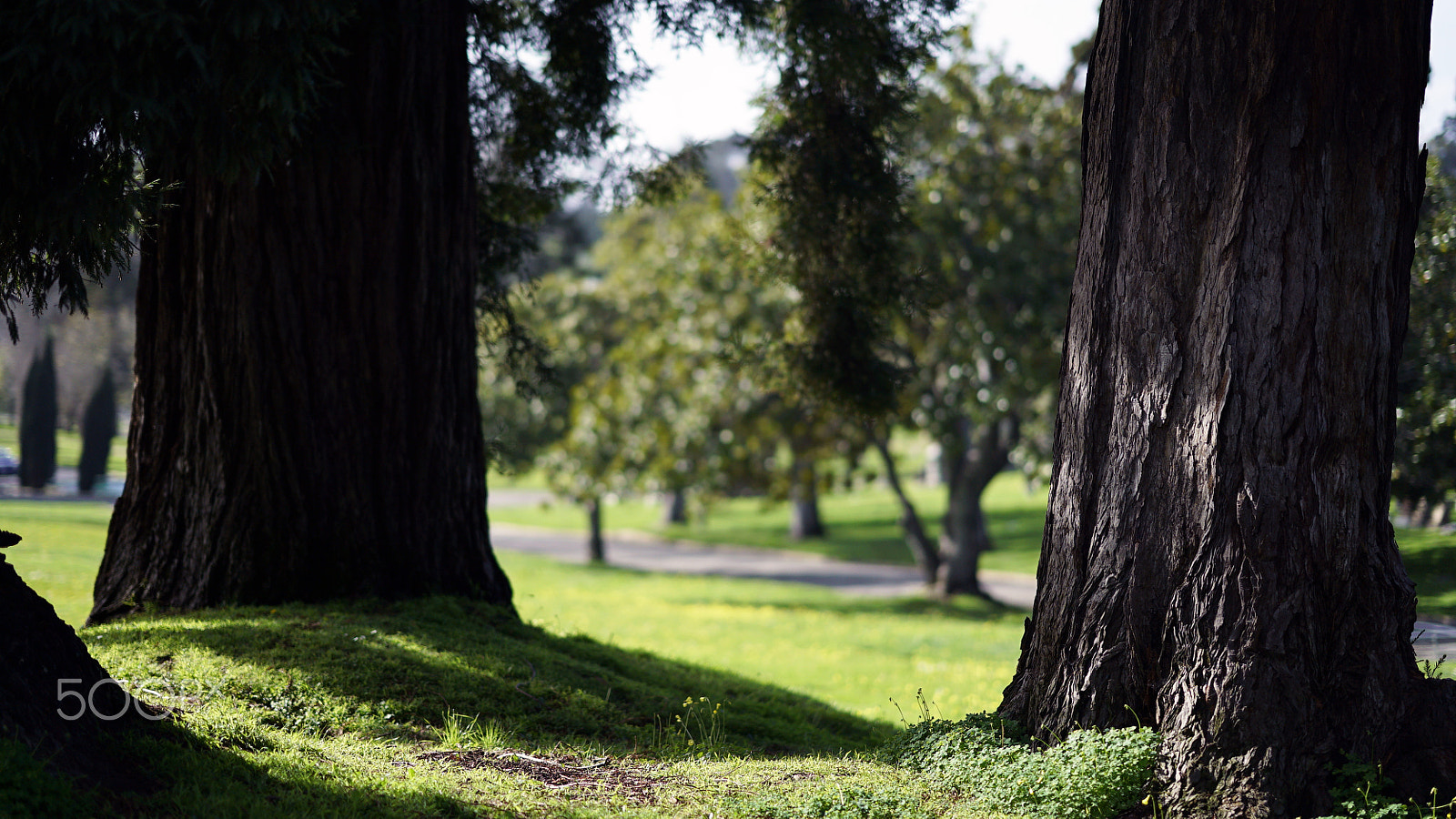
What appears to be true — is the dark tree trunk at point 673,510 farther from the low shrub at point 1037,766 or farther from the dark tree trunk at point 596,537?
the low shrub at point 1037,766

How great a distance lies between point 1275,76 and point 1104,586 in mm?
2286

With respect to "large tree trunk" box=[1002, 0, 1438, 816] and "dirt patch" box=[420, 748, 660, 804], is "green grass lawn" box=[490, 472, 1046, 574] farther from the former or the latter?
"large tree trunk" box=[1002, 0, 1438, 816]

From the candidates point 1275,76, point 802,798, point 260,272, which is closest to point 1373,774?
point 802,798

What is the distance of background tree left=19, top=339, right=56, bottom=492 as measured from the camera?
30.1ft

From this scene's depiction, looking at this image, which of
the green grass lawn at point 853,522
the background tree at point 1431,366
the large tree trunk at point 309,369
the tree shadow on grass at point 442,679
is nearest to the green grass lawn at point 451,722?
the tree shadow on grass at point 442,679

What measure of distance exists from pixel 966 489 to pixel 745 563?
1106cm

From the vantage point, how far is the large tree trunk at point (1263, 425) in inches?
169

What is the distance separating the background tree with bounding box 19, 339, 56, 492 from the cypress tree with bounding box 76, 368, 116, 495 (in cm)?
25

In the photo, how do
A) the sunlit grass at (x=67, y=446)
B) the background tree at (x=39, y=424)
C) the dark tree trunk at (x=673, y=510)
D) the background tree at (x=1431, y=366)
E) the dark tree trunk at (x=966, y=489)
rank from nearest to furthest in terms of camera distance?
1. the sunlit grass at (x=67, y=446)
2. the background tree at (x=39, y=424)
3. the background tree at (x=1431, y=366)
4. the dark tree trunk at (x=966, y=489)
5. the dark tree trunk at (x=673, y=510)

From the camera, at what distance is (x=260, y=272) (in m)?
6.77

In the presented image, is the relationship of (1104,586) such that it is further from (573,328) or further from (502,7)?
(573,328)

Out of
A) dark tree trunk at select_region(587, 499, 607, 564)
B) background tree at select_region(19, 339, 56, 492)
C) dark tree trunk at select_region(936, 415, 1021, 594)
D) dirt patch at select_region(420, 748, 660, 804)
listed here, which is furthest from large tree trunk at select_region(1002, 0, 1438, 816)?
dark tree trunk at select_region(587, 499, 607, 564)

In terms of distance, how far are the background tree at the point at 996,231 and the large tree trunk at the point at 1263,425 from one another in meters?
11.1

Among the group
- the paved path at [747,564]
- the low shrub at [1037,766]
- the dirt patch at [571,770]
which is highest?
the low shrub at [1037,766]
